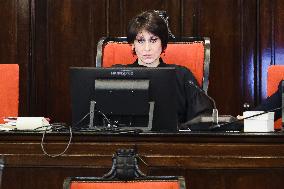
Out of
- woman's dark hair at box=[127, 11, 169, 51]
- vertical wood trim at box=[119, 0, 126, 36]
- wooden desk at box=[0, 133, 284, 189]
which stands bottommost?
wooden desk at box=[0, 133, 284, 189]

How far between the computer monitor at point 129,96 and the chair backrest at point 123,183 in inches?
35.0

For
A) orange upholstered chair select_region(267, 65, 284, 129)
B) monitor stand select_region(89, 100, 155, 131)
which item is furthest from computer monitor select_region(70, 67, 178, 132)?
orange upholstered chair select_region(267, 65, 284, 129)

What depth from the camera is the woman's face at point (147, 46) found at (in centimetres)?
312

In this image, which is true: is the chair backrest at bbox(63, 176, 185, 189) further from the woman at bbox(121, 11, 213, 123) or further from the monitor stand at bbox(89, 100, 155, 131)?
the woman at bbox(121, 11, 213, 123)

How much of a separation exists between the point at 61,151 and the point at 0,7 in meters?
2.93

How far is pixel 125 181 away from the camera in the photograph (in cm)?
144

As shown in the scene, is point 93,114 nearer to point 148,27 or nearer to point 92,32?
point 148,27

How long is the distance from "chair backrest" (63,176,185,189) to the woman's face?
5.74ft

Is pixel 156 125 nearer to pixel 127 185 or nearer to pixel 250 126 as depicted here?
pixel 250 126

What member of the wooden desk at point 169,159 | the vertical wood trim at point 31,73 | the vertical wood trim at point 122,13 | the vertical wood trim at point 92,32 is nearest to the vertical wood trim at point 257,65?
the vertical wood trim at point 122,13

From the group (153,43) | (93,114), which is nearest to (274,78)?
(153,43)

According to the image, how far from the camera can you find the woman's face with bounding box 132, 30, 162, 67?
3.12m

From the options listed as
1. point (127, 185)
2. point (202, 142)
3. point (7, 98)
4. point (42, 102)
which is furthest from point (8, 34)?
point (127, 185)

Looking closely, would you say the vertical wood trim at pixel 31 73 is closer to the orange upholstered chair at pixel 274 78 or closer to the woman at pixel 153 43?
the woman at pixel 153 43
